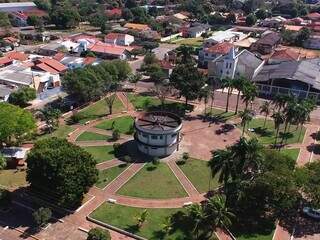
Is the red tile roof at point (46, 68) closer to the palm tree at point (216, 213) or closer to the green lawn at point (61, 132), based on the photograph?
the green lawn at point (61, 132)

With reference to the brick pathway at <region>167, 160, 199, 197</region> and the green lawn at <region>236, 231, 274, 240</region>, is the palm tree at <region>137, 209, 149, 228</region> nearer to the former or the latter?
the brick pathway at <region>167, 160, 199, 197</region>

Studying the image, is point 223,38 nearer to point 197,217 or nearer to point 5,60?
point 5,60

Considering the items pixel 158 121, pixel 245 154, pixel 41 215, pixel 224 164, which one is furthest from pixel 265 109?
pixel 41 215

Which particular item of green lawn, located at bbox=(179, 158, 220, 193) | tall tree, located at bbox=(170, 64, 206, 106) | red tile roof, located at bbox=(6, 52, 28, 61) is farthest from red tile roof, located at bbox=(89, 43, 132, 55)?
green lawn, located at bbox=(179, 158, 220, 193)

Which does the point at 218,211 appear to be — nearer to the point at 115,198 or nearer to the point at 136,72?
the point at 115,198

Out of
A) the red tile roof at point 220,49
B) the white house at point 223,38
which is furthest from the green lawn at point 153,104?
the white house at point 223,38

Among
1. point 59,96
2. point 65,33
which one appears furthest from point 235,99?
point 65,33

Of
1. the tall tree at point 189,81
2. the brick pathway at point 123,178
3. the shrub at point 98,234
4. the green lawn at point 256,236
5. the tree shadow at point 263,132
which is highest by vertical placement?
the tall tree at point 189,81
